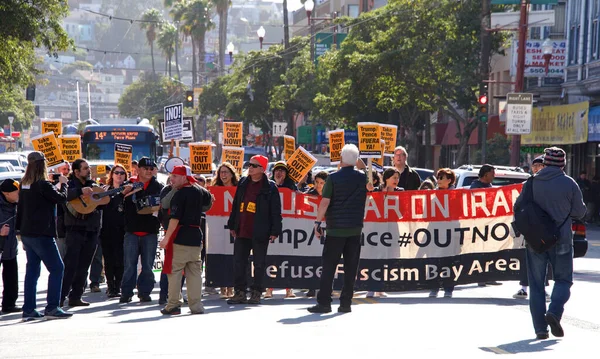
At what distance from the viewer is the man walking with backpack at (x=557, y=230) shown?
9.84 m

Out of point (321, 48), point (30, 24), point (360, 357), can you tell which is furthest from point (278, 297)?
point (321, 48)

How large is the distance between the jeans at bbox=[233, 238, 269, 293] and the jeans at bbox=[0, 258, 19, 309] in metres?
2.54

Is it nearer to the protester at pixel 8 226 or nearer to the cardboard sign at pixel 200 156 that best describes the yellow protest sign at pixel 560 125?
the cardboard sign at pixel 200 156

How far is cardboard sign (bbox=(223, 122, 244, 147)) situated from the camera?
72.0 feet

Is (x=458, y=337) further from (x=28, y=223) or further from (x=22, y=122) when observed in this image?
(x=22, y=122)

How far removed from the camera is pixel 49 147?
18.4 m

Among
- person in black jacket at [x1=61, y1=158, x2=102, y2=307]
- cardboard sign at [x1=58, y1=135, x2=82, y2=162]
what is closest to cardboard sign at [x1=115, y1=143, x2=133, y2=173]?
cardboard sign at [x1=58, y1=135, x2=82, y2=162]

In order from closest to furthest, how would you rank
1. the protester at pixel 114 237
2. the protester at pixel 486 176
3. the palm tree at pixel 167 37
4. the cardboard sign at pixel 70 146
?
the protester at pixel 114 237, the protester at pixel 486 176, the cardboard sign at pixel 70 146, the palm tree at pixel 167 37

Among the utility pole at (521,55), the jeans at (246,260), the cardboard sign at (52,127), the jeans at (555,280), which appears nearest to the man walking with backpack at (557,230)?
the jeans at (555,280)

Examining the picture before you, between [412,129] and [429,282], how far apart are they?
3845cm

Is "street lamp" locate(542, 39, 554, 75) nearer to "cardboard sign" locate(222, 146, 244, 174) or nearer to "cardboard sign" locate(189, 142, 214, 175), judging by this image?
"cardboard sign" locate(222, 146, 244, 174)

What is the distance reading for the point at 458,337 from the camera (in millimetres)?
9797

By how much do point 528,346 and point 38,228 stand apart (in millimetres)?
5191

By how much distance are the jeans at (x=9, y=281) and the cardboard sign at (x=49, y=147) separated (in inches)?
240
